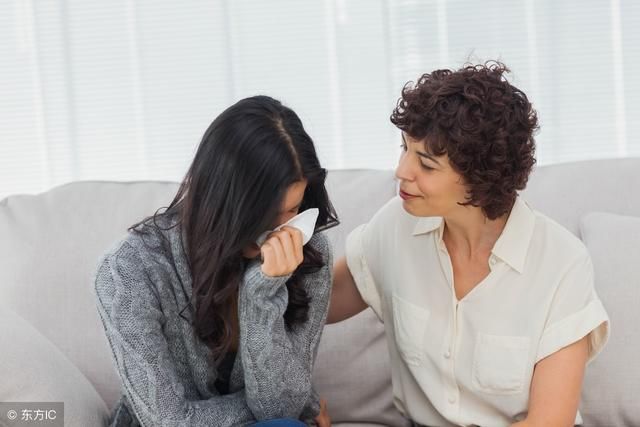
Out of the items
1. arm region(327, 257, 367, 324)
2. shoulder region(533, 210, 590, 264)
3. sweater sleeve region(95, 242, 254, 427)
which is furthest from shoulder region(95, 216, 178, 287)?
shoulder region(533, 210, 590, 264)

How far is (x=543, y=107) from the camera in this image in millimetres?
2781

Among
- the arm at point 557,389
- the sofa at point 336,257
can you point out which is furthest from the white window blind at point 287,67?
the arm at point 557,389

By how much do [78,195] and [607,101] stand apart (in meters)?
1.58

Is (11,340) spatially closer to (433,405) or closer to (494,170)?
(433,405)

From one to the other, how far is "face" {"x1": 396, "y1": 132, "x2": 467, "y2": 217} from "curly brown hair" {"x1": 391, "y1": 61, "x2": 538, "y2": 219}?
16 millimetres

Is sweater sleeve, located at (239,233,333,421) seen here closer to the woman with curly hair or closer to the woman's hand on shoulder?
the woman's hand on shoulder

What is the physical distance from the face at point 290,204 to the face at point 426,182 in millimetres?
185

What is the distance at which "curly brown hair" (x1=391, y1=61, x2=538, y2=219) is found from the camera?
5.43 feet

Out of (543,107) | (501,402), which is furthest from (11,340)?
(543,107)

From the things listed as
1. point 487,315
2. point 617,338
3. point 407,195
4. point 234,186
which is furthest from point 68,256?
point 617,338

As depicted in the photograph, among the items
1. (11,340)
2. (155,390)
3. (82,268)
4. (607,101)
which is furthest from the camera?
(607,101)

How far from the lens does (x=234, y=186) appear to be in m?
1.66

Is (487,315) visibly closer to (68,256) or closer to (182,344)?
(182,344)

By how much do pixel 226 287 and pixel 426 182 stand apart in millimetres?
431
